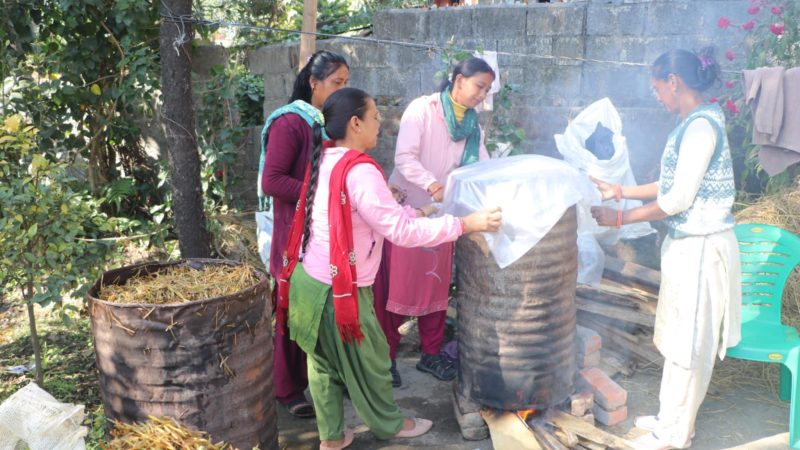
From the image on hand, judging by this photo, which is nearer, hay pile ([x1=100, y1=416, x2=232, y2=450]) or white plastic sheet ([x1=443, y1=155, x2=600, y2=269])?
hay pile ([x1=100, y1=416, x2=232, y2=450])

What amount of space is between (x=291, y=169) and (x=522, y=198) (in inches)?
51.0

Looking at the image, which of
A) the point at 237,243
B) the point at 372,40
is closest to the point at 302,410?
the point at 237,243

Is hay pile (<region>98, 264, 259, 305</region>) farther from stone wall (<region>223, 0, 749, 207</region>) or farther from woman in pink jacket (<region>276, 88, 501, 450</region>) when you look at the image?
stone wall (<region>223, 0, 749, 207</region>)

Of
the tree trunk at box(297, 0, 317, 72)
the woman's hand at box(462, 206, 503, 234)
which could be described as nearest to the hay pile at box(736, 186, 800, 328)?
the woman's hand at box(462, 206, 503, 234)

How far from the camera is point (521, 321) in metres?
3.50

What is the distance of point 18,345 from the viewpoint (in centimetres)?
527

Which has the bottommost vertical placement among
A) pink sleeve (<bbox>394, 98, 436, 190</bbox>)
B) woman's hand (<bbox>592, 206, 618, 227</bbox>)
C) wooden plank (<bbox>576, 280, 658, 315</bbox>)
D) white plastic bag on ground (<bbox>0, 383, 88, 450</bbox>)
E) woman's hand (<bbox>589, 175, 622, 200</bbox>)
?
wooden plank (<bbox>576, 280, 658, 315</bbox>)

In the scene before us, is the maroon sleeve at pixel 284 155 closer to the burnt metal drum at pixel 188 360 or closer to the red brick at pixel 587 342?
the burnt metal drum at pixel 188 360

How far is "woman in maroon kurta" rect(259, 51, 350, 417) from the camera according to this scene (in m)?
3.80

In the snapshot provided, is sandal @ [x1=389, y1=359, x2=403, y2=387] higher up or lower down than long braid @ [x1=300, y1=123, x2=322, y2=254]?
lower down

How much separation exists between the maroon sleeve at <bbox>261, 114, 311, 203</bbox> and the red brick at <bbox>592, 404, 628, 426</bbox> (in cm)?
202

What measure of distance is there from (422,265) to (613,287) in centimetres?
137

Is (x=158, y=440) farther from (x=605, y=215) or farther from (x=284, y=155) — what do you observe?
(x=605, y=215)

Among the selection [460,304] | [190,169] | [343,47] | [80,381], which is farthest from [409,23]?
[80,381]
